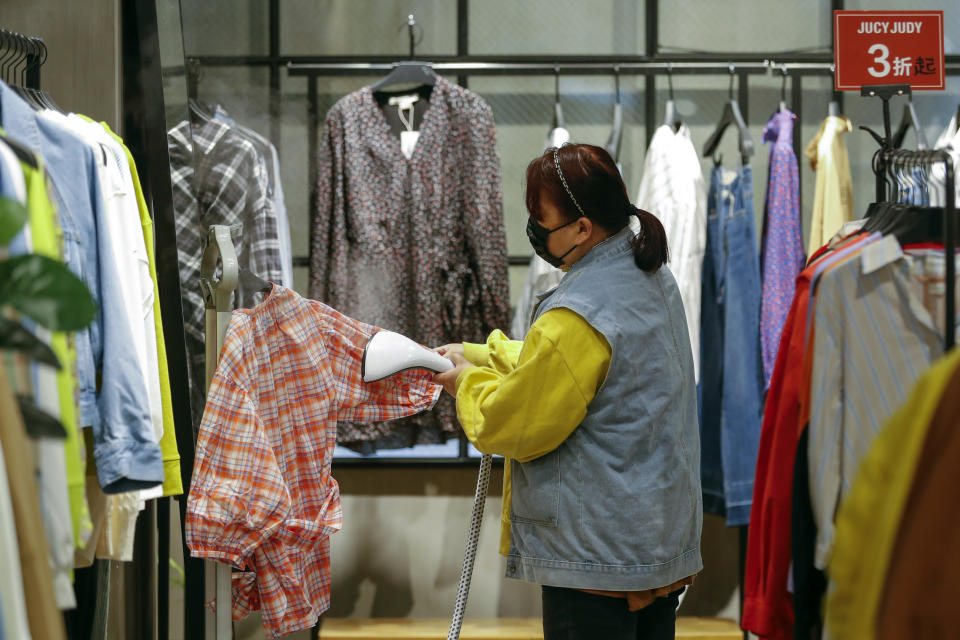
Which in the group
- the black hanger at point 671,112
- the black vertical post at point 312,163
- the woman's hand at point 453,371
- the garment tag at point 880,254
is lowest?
the woman's hand at point 453,371

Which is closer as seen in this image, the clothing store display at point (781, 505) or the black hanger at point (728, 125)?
the clothing store display at point (781, 505)

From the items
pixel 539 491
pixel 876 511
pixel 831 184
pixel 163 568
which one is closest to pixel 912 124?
pixel 831 184

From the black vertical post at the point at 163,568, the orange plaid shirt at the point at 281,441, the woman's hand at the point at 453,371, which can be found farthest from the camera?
the black vertical post at the point at 163,568

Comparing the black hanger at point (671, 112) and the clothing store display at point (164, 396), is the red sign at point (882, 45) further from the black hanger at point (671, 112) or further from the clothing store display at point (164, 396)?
the clothing store display at point (164, 396)

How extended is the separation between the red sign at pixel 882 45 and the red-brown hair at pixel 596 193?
1.32 ft

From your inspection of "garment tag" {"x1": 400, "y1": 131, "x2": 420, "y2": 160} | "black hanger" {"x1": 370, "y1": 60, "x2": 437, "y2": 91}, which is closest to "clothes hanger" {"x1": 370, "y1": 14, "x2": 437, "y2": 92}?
"black hanger" {"x1": 370, "y1": 60, "x2": 437, "y2": 91}

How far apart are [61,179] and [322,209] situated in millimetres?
1050

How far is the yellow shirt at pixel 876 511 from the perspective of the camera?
81 cm

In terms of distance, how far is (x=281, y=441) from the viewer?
6.02ft

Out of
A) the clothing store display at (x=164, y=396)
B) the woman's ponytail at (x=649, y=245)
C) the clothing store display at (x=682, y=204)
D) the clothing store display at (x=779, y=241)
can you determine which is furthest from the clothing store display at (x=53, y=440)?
the clothing store display at (x=779, y=241)

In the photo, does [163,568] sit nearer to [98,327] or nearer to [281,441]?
[281,441]

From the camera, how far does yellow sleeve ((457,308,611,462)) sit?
1.55m

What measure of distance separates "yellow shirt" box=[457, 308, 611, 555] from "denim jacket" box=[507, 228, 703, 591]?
26mm

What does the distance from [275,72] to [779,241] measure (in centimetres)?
145
